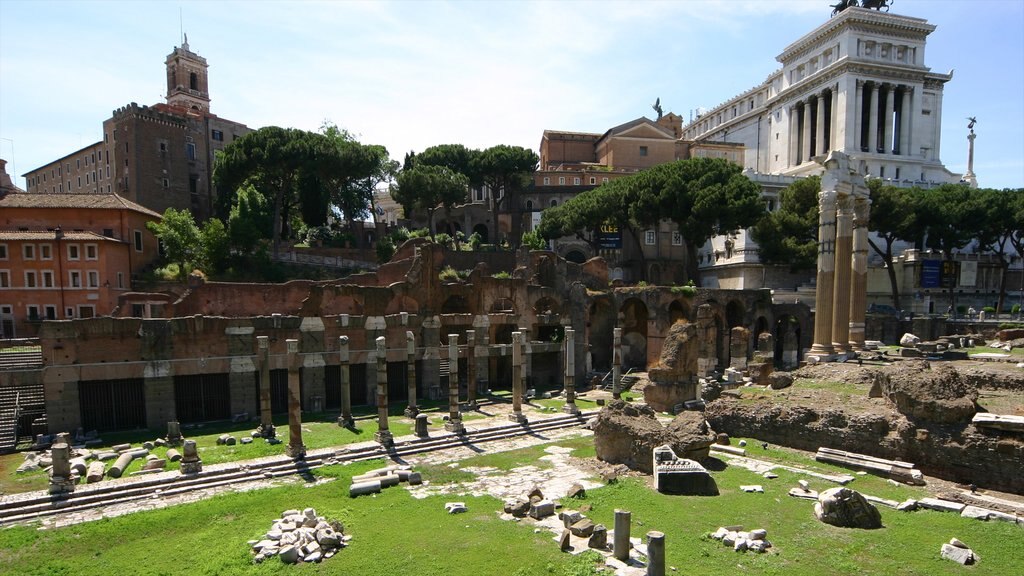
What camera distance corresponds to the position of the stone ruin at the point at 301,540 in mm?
12656

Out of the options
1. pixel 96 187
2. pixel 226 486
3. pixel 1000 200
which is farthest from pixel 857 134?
pixel 96 187

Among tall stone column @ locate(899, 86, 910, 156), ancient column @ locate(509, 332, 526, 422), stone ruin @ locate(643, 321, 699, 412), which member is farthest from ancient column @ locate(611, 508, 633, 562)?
tall stone column @ locate(899, 86, 910, 156)

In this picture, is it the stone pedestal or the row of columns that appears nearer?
the stone pedestal

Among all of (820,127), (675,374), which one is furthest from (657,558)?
(820,127)

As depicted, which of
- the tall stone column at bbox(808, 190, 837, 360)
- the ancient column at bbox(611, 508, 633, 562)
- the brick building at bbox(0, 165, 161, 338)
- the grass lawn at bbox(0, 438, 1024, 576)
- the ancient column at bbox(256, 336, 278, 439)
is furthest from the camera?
the brick building at bbox(0, 165, 161, 338)

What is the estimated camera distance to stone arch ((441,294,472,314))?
3584cm

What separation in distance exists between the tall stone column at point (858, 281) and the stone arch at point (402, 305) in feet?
80.8

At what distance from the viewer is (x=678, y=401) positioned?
27109mm

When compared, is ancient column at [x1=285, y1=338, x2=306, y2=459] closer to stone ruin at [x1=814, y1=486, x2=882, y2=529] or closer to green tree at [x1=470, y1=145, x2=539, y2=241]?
stone ruin at [x1=814, y1=486, x2=882, y2=529]

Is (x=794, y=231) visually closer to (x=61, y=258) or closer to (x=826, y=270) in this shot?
(x=826, y=270)

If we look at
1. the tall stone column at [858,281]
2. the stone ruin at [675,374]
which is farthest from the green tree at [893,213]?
the stone ruin at [675,374]

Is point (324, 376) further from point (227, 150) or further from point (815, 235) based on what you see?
point (815, 235)

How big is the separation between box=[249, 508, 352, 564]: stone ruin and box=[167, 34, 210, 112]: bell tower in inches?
3213

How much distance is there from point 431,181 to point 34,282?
31.1 metres
